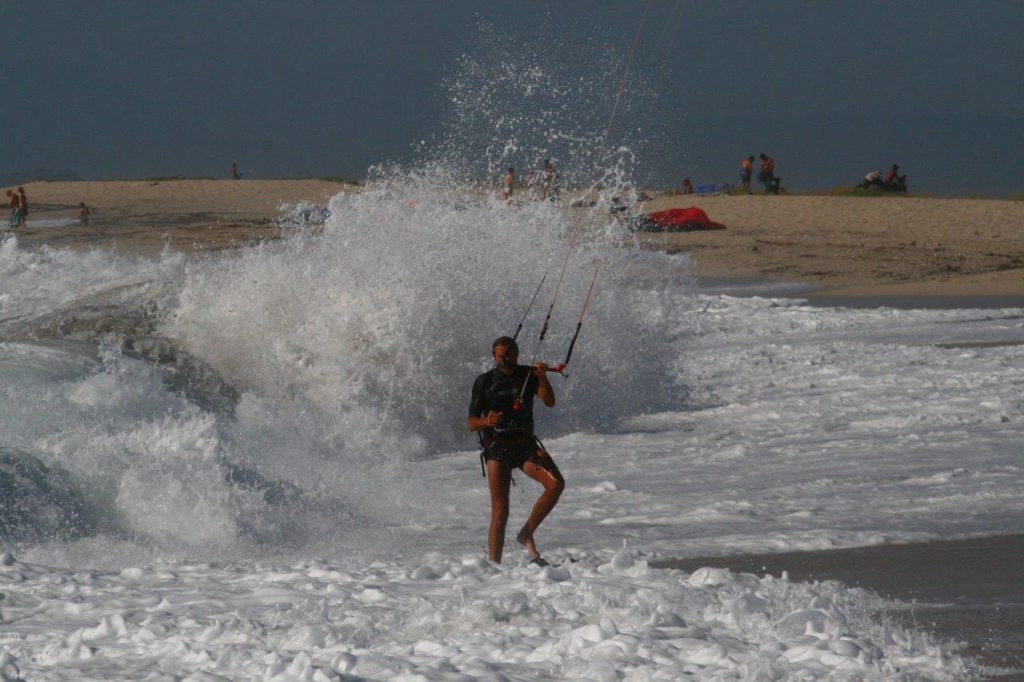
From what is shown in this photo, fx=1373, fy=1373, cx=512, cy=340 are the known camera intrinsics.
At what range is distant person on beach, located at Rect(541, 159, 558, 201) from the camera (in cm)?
1520

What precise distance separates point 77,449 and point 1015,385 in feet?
27.7

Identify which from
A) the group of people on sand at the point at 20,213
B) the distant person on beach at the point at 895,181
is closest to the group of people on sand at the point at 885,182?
the distant person on beach at the point at 895,181

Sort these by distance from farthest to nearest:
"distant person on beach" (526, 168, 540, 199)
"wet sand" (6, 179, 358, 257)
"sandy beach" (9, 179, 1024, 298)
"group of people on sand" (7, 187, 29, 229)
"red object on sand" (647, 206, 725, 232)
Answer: "group of people on sand" (7, 187, 29, 229)
"red object on sand" (647, 206, 725, 232)
"wet sand" (6, 179, 358, 257)
"sandy beach" (9, 179, 1024, 298)
"distant person on beach" (526, 168, 540, 199)

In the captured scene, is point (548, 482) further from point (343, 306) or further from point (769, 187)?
point (769, 187)

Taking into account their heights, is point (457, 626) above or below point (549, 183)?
below

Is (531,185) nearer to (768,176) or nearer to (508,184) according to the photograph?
(508,184)

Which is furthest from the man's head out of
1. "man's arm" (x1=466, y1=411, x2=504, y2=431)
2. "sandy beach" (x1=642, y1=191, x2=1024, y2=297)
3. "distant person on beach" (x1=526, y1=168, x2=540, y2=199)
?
"sandy beach" (x1=642, y1=191, x2=1024, y2=297)

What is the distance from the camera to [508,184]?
50.7 feet

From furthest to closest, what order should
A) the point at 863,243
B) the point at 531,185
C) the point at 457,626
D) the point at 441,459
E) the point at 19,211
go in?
the point at 19,211, the point at 863,243, the point at 531,185, the point at 441,459, the point at 457,626

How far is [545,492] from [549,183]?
29.0 feet

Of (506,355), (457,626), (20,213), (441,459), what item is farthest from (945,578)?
(20,213)

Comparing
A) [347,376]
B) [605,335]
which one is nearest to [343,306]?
[347,376]

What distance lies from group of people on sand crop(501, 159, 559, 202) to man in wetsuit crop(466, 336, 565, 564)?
336 inches

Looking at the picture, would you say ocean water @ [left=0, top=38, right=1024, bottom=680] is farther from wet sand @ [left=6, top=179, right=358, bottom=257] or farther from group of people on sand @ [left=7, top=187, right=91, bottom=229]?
group of people on sand @ [left=7, top=187, right=91, bottom=229]
